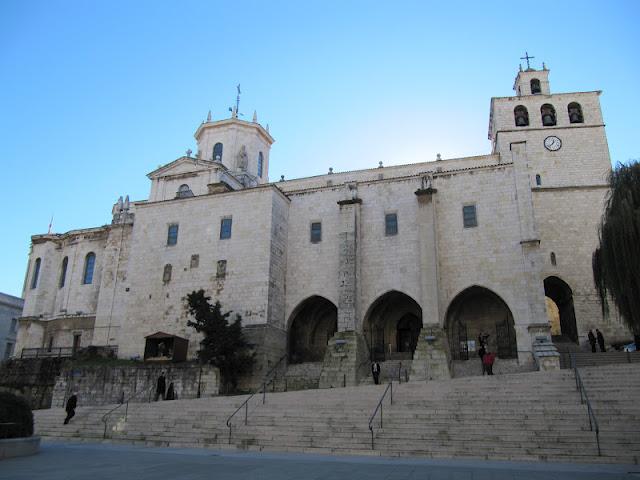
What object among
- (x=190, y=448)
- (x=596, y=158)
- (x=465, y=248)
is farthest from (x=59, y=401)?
(x=596, y=158)

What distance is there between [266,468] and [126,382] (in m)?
16.2

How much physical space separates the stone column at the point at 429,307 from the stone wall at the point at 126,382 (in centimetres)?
853

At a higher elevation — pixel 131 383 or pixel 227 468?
pixel 131 383

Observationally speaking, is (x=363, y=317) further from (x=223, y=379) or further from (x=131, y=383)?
(x=131, y=383)

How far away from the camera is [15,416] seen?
39.0ft

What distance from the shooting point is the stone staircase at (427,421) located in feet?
38.4

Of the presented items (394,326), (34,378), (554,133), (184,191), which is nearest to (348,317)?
(394,326)

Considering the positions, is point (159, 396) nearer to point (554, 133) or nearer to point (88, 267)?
point (88, 267)

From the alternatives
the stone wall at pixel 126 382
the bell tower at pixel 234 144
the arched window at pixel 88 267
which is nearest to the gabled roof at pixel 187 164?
the bell tower at pixel 234 144

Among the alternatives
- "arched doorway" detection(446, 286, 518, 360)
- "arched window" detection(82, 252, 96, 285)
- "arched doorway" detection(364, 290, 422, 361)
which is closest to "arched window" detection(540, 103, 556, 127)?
"arched doorway" detection(446, 286, 518, 360)

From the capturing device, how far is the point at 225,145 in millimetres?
36250

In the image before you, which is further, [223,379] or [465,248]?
[465,248]

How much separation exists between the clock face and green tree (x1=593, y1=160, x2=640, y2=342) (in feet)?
54.9

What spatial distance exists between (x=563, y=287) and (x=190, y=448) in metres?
22.8
